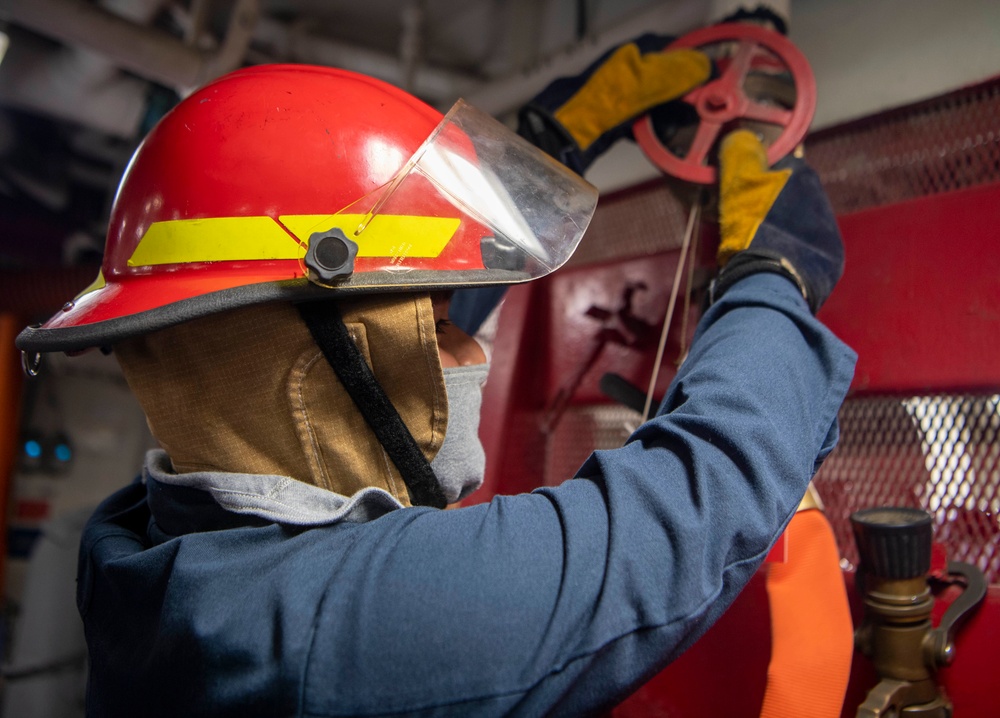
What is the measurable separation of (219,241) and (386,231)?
0.20 metres

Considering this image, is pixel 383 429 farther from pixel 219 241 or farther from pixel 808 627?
pixel 808 627

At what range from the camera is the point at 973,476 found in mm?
1019

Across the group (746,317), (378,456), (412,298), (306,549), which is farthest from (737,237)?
(306,549)

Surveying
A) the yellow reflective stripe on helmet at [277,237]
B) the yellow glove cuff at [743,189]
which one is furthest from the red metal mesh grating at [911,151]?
the yellow reflective stripe on helmet at [277,237]

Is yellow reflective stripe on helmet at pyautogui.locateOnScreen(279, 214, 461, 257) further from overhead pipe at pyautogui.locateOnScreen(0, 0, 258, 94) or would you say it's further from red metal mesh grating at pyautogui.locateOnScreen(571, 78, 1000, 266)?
overhead pipe at pyautogui.locateOnScreen(0, 0, 258, 94)

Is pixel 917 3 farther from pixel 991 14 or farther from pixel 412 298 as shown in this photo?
pixel 412 298

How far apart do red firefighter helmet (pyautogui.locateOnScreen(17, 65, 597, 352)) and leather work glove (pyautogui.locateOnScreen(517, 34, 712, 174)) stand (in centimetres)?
32

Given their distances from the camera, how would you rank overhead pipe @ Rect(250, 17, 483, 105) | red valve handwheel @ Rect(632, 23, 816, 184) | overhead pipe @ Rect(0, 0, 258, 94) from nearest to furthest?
1. red valve handwheel @ Rect(632, 23, 816, 184)
2. overhead pipe @ Rect(0, 0, 258, 94)
3. overhead pipe @ Rect(250, 17, 483, 105)

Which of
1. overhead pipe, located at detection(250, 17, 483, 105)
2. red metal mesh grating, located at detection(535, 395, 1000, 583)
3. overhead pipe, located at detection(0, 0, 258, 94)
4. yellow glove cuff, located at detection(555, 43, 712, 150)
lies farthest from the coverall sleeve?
overhead pipe, located at detection(250, 17, 483, 105)

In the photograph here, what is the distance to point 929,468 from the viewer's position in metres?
1.06

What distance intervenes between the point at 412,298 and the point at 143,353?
1.15ft

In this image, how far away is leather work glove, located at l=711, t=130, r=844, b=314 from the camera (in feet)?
3.09

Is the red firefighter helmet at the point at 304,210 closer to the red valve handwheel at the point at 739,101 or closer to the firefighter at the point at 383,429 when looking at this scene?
the firefighter at the point at 383,429

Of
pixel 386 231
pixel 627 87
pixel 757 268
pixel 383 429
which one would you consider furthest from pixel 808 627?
pixel 627 87
